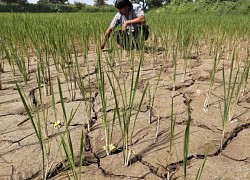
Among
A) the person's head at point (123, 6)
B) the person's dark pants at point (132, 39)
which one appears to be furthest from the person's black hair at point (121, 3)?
the person's dark pants at point (132, 39)

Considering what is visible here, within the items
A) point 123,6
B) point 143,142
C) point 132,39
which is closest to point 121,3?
point 123,6

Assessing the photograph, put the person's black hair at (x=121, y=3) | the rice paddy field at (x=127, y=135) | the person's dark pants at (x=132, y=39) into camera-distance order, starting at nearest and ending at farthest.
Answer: the rice paddy field at (x=127, y=135), the person's dark pants at (x=132, y=39), the person's black hair at (x=121, y=3)

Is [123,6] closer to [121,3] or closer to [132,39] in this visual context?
[121,3]

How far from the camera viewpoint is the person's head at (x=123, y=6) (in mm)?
2658

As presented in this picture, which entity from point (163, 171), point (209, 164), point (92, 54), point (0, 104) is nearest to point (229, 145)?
point (209, 164)

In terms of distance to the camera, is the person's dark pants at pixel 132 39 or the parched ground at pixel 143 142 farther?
the person's dark pants at pixel 132 39

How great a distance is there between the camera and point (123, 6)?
2.69 meters

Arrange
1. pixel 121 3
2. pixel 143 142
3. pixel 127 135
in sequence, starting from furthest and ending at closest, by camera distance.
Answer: pixel 121 3
pixel 143 142
pixel 127 135

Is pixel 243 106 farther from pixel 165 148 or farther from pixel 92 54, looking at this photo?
pixel 92 54

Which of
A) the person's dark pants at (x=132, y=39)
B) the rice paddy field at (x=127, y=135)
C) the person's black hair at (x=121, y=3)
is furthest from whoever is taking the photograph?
the person's black hair at (x=121, y=3)

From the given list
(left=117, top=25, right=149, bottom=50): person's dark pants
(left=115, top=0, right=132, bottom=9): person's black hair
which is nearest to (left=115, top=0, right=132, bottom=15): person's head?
(left=115, top=0, right=132, bottom=9): person's black hair

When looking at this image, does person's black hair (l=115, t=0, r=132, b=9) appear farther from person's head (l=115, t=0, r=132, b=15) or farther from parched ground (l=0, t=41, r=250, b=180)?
parched ground (l=0, t=41, r=250, b=180)

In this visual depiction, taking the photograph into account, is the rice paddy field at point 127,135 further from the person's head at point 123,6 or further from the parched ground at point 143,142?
the person's head at point 123,6

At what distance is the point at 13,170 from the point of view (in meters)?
0.92
